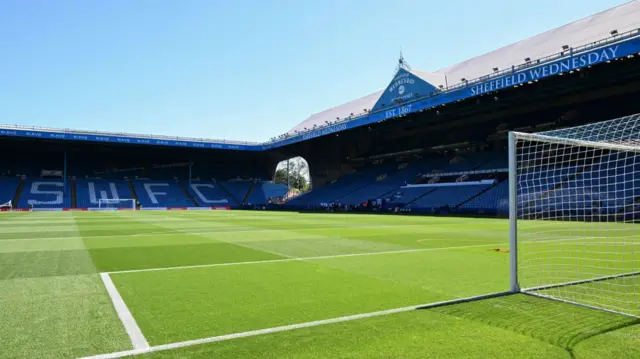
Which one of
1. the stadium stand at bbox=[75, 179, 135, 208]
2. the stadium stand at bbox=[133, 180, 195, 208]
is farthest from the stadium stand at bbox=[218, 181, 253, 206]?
the stadium stand at bbox=[75, 179, 135, 208]

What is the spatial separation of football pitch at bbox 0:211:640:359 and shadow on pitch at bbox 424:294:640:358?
18mm

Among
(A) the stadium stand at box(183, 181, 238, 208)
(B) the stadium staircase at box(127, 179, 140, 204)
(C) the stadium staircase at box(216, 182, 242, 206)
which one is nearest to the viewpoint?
(B) the stadium staircase at box(127, 179, 140, 204)

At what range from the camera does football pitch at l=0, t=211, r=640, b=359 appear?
3.63 metres

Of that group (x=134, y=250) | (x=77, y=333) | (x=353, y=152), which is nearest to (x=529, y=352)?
(x=77, y=333)

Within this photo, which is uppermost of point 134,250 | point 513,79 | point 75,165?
point 513,79

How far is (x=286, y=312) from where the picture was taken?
4770 mm

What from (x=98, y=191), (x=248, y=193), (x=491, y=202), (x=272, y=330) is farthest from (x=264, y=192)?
(x=272, y=330)

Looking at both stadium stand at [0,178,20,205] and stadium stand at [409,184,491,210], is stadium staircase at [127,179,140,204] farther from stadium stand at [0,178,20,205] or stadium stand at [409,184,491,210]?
stadium stand at [409,184,491,210]

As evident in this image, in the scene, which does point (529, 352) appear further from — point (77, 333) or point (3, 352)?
point (3, 352)

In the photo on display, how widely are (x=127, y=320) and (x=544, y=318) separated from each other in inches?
171

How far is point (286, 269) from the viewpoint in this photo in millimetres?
7645

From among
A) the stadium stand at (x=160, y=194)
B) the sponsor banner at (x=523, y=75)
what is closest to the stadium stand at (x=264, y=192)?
the stadium stand at (x=160, y=194)

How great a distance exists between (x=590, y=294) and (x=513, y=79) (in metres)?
24.2

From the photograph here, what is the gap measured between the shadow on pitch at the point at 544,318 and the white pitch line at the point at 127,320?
3.04 metres
